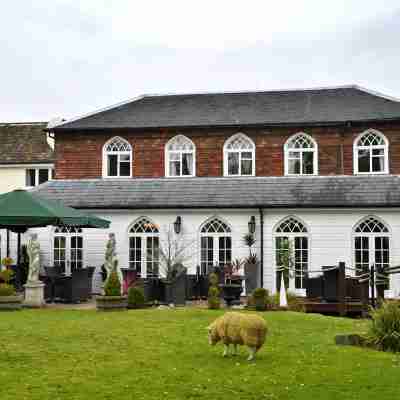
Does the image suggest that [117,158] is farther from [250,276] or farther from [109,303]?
[109,303]

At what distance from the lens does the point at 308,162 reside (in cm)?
Answer: 2412

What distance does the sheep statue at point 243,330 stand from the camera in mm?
10266

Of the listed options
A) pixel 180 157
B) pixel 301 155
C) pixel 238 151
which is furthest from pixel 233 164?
pixel 301 155

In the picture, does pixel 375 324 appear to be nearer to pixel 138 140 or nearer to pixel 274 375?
pixel 274 375

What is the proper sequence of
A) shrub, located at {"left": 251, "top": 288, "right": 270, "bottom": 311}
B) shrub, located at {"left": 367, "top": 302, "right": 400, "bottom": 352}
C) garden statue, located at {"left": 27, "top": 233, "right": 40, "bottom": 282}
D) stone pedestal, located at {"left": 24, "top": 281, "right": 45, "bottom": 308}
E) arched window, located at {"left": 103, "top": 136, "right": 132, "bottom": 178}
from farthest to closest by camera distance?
arched window, located at {"left": 103, "top": 136, "right": 132, "bottom": 178} < garden statue, located at {"left": 27, "top": 233, "right": 40, "bottom": 282} < stone pedestal, located at {"left": 24, "top": 281, "right": 45, "bottom": 308} < shrub, located at {"left": 251, "top": 288, "right": 270, "bottom": 311} < shrub, located at {"left": 367, "top": 302, "right": 400, "bottom": 352}

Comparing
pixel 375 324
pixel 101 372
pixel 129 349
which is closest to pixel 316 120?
pixel 375 324

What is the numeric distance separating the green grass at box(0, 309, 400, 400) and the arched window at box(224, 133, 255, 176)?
10058 millimetres

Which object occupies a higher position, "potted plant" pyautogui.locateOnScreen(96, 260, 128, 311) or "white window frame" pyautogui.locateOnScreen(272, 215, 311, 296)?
"white window frame" pyautogui.locateOnScreen(272, 215, 311, 296)

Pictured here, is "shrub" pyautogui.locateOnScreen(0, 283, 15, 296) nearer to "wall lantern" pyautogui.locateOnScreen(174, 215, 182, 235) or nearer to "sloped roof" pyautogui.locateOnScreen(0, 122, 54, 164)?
"wall lantern" pyautogui.locateOnScreen(174, 215, 182, 235)

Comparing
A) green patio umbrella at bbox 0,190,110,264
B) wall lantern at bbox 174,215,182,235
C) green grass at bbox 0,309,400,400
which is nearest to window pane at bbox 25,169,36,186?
wall lantern at bbox 174,215,182,235

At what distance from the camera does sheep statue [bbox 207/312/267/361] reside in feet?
33.7

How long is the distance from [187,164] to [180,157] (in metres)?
0.37

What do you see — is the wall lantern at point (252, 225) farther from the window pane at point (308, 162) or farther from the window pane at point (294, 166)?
the window pane at point (308, 162)

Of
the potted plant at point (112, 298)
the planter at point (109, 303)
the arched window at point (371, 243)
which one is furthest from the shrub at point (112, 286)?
the arched window at point (371, 243)
